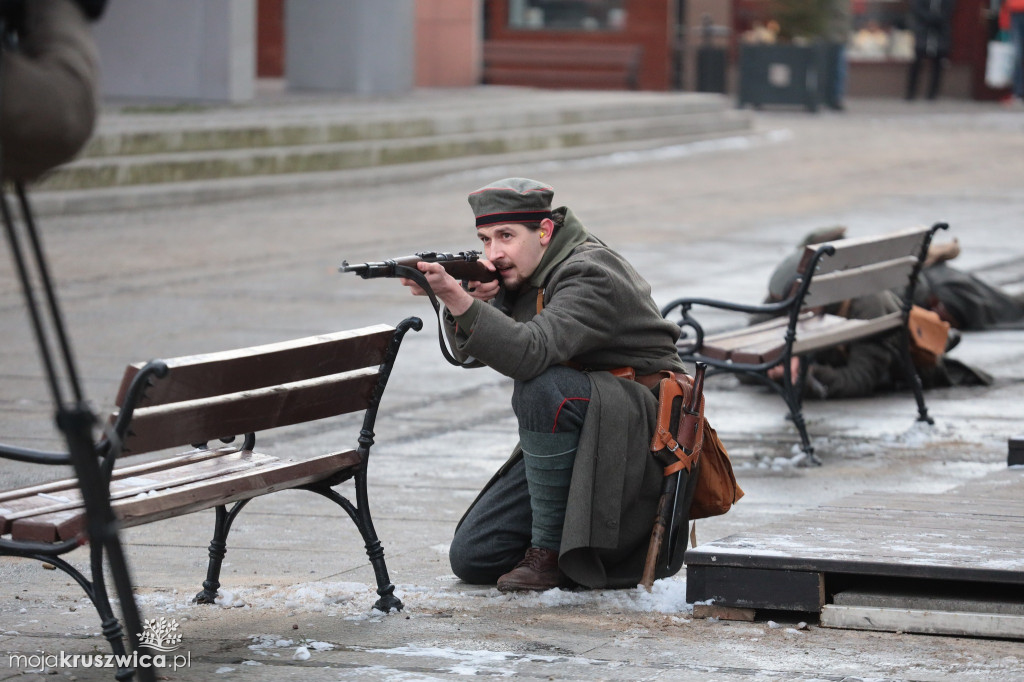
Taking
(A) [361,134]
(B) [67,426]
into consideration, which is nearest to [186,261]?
(A) [361,134]

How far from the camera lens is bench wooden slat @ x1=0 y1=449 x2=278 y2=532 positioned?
3873 millimetres

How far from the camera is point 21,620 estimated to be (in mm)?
4383

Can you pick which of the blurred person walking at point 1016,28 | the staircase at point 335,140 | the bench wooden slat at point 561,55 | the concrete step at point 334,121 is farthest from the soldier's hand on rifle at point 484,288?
the blurred person walking at point 1016,28

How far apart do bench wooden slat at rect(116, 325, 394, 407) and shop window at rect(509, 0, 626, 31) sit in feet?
90.4

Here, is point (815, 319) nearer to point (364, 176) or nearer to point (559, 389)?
point (559, 389)

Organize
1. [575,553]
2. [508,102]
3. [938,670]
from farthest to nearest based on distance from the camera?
[508,102] < [575,553] < [938,670]

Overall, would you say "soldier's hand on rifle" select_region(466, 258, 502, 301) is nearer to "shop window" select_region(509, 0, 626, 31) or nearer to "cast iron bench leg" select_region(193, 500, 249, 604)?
"cast iron bench leg" select_region(193, 500, 249, 604)

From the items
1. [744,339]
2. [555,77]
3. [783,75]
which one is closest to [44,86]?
[744,339]

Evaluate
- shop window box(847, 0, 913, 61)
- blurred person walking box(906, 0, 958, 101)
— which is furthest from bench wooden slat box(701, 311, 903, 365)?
shop window box(847, 0, 913, 61)

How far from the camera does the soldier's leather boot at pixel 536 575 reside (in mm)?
4727

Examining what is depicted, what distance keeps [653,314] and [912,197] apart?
13185mm

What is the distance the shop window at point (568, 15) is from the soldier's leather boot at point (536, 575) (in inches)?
1079

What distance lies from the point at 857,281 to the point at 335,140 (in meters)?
11.5

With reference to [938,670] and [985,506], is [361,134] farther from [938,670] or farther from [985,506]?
[938,670]
